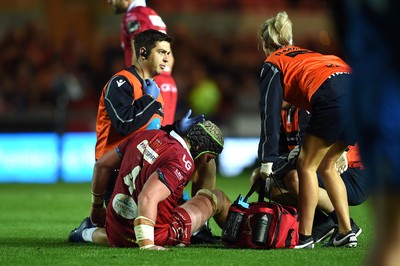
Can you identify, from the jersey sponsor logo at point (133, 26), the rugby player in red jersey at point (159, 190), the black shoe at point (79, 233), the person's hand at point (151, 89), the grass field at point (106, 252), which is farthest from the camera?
the jersey sponsor logo at point (133, 26)

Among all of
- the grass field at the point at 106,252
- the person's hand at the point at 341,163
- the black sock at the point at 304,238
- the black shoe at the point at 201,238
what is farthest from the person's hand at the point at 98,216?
the person's hand at the point at 341,163

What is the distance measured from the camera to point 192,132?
667 centimetres

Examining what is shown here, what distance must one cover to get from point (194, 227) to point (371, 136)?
3.92 m

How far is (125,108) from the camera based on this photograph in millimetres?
7254

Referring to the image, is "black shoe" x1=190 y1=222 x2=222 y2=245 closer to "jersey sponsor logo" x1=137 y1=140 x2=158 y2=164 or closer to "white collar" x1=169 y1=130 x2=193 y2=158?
"white collar" x1=169 y1=130 x2=193 y2=158

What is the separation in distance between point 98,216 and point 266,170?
4.86ft

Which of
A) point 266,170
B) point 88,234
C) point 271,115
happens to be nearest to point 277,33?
point 271,115

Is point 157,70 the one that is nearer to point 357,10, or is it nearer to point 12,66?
point 357,10

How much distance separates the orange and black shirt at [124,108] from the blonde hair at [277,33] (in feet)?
3.19

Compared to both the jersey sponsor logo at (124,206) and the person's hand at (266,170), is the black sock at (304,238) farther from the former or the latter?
the jersey sponsor logo at (124,206)

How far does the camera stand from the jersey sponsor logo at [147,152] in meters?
6.46

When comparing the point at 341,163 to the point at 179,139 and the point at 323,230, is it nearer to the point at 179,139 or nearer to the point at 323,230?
the point at 323,230

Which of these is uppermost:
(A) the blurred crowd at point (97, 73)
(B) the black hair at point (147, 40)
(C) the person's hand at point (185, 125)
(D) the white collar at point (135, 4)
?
(D) the white collar at point (135, 4)

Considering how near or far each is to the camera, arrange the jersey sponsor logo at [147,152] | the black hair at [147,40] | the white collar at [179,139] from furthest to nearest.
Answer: the black hair at [147,40] < the white collar at [179,139] < the jersey sponsor logo at [147,152]
